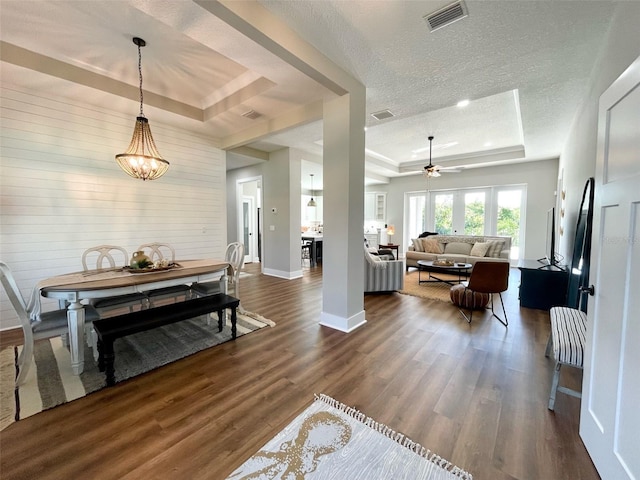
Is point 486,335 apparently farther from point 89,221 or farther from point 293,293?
point 89,221

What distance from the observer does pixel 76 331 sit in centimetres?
211

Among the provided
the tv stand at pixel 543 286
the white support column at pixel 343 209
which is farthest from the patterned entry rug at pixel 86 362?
the tv stand at pixel 543 286

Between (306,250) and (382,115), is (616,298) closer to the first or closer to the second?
(382,115)

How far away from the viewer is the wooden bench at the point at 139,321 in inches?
79.7

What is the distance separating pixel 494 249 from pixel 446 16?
5.67 m

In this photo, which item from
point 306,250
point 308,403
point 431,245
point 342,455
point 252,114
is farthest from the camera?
point 306,250

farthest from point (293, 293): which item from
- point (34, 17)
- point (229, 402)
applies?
point (34, 17)

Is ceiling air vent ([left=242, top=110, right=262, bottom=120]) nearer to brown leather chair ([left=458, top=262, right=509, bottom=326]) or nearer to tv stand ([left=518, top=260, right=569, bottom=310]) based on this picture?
brown leather chair ([left=458, top=262, right=509, bottom=326])

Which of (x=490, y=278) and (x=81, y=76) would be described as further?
(x=490, y=278)

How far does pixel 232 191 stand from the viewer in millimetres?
7586

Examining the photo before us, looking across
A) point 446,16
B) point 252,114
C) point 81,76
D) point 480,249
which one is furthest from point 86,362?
point 480,249

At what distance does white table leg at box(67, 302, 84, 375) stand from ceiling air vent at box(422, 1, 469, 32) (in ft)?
12.1

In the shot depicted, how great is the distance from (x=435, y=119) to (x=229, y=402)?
5005 millimetres

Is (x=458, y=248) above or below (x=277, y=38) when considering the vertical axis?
below
